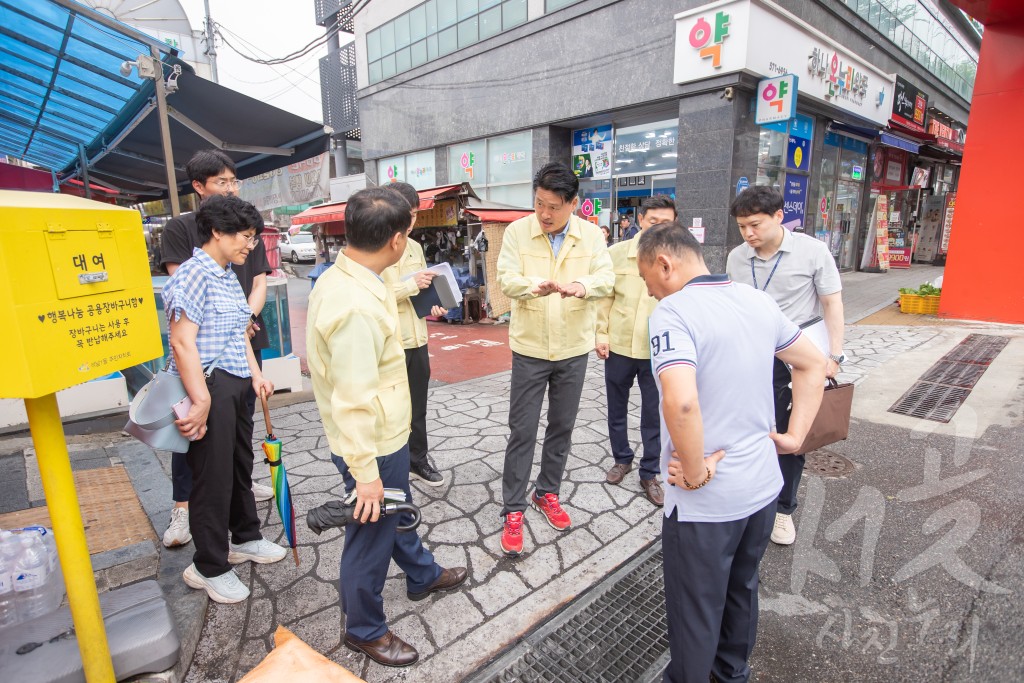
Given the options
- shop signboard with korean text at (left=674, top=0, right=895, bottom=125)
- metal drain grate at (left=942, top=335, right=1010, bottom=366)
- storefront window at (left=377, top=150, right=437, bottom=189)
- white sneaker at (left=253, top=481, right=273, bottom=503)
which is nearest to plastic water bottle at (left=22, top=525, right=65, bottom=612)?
white sneaker at (left=253, top=481, right=273, bottom=503)

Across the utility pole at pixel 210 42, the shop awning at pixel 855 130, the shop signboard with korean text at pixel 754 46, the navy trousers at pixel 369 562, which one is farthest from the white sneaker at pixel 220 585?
the utility pole at pixel 210 42

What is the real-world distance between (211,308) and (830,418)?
2.95m

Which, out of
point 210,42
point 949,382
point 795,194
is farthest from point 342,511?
point 210,42

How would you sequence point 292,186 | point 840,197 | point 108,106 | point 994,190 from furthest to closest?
point 840,197, point 292,186, point 994,190, point 108,106

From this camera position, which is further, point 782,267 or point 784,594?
point 782,267

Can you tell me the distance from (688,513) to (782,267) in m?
1.83

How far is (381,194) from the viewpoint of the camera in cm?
193

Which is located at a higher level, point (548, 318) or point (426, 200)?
point (426, 200)

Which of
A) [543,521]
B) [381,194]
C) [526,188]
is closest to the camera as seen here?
[381,194]

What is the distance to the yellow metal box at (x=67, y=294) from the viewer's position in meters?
1.26

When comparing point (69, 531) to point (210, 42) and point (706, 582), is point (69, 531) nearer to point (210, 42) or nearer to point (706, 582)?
point (706, 582)

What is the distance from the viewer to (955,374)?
5.98 meters

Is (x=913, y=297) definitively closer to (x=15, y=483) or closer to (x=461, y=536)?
(x=461, y=536)

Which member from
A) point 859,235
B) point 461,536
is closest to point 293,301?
point 461,536
